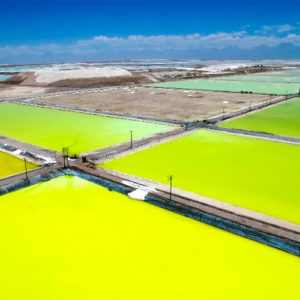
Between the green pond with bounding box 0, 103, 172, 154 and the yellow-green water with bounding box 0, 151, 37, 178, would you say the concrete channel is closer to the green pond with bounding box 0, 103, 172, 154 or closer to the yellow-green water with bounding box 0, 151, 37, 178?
the yellow-green water with bounding box 0, 151, 37, 178

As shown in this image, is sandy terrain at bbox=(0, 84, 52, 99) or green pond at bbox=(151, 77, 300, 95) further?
sandy terrain at bbox=(0, 84, 52, 99)

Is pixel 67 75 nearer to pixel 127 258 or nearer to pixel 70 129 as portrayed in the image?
pixel 70 129

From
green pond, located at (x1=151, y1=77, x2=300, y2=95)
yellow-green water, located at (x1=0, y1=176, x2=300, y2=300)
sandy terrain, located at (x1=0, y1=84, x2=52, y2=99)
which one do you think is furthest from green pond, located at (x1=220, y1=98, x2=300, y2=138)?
sandy terrain, located at (x1=0, y1=84, x2=52, y2=99)

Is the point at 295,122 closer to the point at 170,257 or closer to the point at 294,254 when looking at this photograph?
the point at 294,254

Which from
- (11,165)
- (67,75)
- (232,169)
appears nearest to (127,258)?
(232,169)

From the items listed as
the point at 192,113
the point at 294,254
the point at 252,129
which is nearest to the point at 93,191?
the point at 294,254
